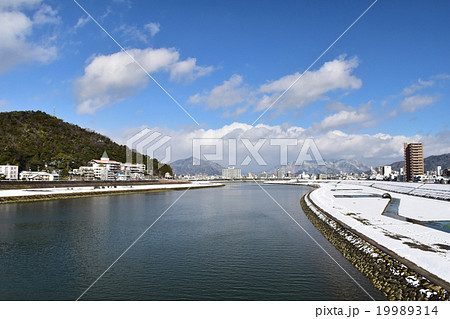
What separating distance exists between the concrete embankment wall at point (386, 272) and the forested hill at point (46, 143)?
95029 millimetres

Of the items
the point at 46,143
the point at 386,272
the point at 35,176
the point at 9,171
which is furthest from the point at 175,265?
the point at 46,143

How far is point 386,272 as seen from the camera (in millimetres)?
8711

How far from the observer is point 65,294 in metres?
7.98

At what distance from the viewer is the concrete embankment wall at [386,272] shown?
6845 mm

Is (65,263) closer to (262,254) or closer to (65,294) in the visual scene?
(65,294)

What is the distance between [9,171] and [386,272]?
92.6m

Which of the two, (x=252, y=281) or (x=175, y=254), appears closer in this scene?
(x=252, y=281)

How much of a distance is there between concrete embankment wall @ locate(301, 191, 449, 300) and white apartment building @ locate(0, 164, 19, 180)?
8684 cm

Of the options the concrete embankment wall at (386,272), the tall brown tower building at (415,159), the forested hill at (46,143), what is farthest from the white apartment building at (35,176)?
the tall brown tower building at (415,159)

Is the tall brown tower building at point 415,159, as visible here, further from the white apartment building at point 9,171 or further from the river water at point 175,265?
the white apartment building at point 9,171

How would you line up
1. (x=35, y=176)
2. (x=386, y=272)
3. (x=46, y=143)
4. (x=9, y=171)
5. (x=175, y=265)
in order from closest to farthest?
(x=386, y=272)
(x=175, y=265)
(x=35, y=176)
(x=9, y=171)
(x=46, y=143)

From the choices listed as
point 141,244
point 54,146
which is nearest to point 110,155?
point 54,146

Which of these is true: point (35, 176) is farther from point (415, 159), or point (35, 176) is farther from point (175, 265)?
point (415, 159)
